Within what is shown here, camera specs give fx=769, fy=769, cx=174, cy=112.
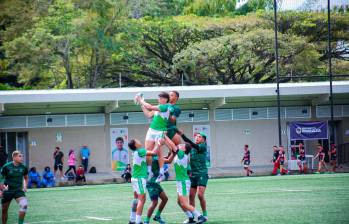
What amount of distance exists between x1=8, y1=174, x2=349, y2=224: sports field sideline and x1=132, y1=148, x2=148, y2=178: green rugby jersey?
2.01 metres

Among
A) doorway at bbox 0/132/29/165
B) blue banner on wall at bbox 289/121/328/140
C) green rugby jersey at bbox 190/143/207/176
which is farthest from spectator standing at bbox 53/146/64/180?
green rugby jersey at bbox 190/143/207/176

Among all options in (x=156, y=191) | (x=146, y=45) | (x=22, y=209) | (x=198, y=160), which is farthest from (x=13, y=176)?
(x=146, y=45)

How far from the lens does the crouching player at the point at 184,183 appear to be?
15.5m

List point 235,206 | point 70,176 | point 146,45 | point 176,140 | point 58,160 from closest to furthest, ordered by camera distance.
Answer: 1. point 176,140
2. point 235,206
3. point 58,160
4. point 70,176
5. point 146,45

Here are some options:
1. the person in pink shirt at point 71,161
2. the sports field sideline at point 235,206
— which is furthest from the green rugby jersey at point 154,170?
the person in pink shirt at point 71,161

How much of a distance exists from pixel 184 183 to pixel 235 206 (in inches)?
175

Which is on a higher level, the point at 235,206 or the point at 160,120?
the point at 160,120

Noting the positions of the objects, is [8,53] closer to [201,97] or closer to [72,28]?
[72,28]

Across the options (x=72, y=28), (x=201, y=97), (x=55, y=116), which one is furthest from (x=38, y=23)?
(x=201, y=97)

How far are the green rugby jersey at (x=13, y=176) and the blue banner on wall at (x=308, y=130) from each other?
27.3 m

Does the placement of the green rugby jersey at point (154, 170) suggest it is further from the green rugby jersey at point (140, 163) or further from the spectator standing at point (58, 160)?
the spectator standing at point (58, 160)

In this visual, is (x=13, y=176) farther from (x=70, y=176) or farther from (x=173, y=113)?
(x=70, y=176)

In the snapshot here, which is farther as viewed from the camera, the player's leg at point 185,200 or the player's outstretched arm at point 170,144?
the player's outstretched arm at point 170,144

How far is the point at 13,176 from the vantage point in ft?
53.2
